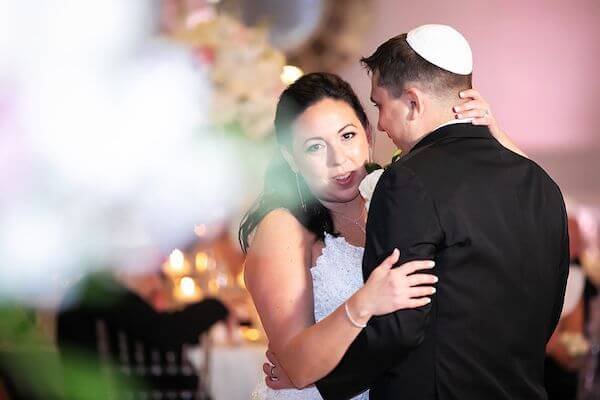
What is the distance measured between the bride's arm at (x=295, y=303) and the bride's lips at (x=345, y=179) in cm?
13

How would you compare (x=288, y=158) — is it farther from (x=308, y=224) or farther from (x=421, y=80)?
(x=421, y=80)

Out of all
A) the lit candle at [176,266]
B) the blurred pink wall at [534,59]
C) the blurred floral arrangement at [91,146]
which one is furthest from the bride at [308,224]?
the blurred pink wall at [534,59]

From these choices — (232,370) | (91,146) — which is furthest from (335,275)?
(91,146)

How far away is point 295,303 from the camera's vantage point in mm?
2449

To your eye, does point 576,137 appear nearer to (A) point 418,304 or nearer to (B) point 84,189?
(B) point 84,189

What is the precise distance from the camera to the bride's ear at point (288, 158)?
8.69 feet

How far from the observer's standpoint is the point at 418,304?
2.11 m

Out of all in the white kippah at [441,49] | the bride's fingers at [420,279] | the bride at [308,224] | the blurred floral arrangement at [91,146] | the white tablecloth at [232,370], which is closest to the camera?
the bride's fingers at [420,279]

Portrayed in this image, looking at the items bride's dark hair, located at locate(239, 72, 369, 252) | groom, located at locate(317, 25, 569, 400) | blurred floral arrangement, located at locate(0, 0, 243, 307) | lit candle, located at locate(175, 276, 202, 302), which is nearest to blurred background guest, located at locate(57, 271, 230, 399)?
lit candle, located at locate(175, 276, 202, 302)

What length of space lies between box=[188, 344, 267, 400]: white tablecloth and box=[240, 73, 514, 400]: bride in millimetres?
1644

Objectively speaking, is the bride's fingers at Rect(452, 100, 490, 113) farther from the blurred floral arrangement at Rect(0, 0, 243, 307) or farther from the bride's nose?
the blurred floral arrangement at Rect(0, 0, 243, 307)

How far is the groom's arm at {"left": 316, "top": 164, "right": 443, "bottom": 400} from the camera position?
83.0 inches

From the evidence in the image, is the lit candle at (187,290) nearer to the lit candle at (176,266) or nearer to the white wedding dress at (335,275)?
the lit candle at (176,266)

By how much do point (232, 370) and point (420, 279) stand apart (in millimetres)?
2524
